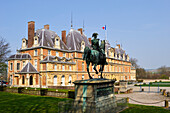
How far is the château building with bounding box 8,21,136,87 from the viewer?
39.2 m

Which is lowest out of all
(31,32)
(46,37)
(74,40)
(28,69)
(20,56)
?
(28,69)

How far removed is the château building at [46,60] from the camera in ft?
128

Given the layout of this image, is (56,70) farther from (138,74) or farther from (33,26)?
(138,74)

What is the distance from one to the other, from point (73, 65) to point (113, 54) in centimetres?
2851

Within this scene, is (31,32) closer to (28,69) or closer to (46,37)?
(46,37)

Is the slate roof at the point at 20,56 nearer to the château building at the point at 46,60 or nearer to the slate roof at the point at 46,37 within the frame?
the château building at the point at 46,60

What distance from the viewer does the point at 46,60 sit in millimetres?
39531

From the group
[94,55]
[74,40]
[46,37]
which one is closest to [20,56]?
[46,37]

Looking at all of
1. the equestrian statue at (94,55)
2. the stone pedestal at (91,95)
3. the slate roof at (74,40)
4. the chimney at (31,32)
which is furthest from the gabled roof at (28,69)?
the stone pedestal at (91,95)

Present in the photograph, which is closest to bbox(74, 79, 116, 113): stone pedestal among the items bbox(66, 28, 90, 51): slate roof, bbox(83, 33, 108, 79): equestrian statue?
bbox(83, 33, 108, 79): equestrian statue

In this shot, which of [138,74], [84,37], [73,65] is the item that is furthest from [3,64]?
[138,74]

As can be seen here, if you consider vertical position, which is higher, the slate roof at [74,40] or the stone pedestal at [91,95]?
the slate roof at [74,40]

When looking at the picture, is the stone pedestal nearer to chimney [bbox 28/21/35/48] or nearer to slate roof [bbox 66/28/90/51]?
chimney [bbox 28/21/35/48]

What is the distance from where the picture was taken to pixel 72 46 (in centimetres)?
5006
